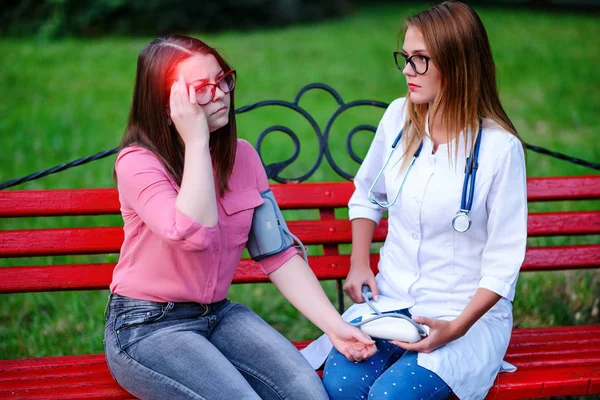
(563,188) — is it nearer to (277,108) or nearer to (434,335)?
(434,335)

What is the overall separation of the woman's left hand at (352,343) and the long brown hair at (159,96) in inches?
31.3

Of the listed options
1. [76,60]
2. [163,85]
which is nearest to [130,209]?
[163,85]

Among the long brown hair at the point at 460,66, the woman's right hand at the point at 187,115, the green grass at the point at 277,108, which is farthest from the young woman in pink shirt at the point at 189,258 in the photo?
the green grass at the point at 277,108

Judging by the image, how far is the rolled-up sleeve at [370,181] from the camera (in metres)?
3.17

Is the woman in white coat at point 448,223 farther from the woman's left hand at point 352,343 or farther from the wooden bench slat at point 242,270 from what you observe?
the wooden bench slat at point 242,270

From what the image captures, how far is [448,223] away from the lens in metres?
A: 2.79

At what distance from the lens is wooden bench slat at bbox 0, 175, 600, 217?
3254 mm

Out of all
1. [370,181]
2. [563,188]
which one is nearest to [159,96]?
[370,181]

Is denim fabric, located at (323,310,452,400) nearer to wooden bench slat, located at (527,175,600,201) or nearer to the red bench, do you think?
the red bench

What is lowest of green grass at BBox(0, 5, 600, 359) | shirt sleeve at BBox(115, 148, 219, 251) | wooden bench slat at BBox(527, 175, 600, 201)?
green grass at BBox(0, 5, 600, 359)

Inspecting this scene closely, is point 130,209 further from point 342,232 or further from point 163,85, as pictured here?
point 342,232

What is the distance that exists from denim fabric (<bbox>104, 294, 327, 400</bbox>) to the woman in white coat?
20cm

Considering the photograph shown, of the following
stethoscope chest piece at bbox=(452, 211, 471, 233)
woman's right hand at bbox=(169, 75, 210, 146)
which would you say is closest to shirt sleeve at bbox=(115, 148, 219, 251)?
woman's right hand at bbox=(169, 75, 210, 146)

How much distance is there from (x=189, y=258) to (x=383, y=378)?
79cm
